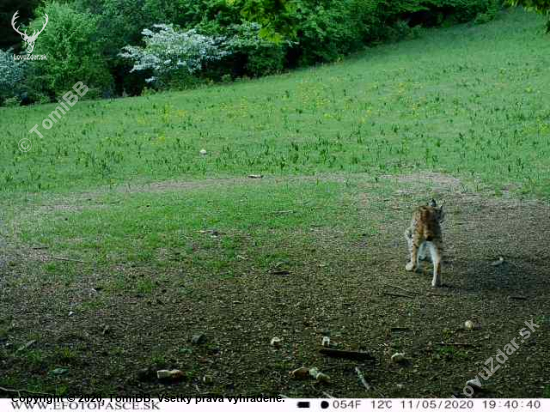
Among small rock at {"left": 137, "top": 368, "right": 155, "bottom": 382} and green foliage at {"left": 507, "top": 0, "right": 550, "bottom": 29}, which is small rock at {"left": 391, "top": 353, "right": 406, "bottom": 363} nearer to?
small rock at {"left": 137, "top": 368, "right": 155, "bottom": 382}

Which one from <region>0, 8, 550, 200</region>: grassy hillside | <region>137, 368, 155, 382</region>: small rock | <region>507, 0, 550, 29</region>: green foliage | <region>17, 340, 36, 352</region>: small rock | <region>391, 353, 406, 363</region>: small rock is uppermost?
<region>507, 0, 550, 29</region>: green foliage

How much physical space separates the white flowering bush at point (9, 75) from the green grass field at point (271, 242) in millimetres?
7893

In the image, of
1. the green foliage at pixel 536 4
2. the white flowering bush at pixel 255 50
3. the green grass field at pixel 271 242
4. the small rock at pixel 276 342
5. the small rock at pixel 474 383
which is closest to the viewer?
the small rock at pixel 474 383

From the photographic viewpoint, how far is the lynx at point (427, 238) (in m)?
8.62

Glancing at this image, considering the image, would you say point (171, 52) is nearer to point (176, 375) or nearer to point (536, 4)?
point (536, 4)

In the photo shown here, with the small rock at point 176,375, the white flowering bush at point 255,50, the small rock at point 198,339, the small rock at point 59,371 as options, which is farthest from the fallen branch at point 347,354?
the white flowering bush at point 255,50

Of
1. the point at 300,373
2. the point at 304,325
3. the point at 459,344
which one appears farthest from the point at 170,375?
the point at 459,344

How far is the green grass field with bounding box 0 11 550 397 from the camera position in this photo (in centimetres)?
646

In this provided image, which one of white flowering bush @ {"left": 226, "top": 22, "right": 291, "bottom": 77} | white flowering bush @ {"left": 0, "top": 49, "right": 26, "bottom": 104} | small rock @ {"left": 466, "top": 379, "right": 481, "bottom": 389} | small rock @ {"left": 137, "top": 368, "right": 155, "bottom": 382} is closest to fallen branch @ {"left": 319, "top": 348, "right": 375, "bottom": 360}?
small rock @ {"left": 466, "top": 379, "right": 481, "bottom": 389}

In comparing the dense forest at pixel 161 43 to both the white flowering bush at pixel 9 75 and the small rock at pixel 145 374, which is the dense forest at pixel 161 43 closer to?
the white flowering bush at pixel 9 75

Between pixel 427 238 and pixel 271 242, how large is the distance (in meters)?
2.42

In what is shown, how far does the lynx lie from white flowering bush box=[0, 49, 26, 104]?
25.4m

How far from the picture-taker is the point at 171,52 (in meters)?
30.6

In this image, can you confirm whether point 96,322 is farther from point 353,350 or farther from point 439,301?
point 439,301
